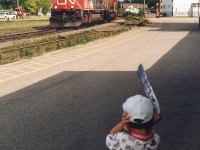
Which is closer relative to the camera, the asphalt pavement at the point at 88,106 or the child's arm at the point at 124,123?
the child's arm at the point at 124,123

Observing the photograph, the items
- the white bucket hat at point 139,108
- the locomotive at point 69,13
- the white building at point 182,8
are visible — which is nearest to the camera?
the white bucket hat at point 139,108

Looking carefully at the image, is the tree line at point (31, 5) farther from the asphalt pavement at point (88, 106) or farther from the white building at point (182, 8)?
the asphalt pavement at point (88, 106)

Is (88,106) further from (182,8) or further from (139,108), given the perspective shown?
(182,8)

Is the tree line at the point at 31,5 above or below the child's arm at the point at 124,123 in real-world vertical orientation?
above

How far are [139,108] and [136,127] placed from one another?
0.21 m

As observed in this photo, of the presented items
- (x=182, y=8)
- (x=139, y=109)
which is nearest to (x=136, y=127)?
(x=139, y=109)

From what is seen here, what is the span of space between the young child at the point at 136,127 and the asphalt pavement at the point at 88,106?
326 cm

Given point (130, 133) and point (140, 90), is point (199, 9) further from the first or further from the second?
point (130, 133)

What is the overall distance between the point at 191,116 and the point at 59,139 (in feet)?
10.1

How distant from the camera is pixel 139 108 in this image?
2760 mm

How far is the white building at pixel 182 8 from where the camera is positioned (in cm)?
8506

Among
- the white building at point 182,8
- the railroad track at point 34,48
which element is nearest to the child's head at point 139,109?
the railroad track at point 34,48

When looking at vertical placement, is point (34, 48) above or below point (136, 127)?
below

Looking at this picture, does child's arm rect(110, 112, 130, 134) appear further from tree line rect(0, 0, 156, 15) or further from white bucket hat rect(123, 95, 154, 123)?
tree line rect(0, 0, 156, 15)
